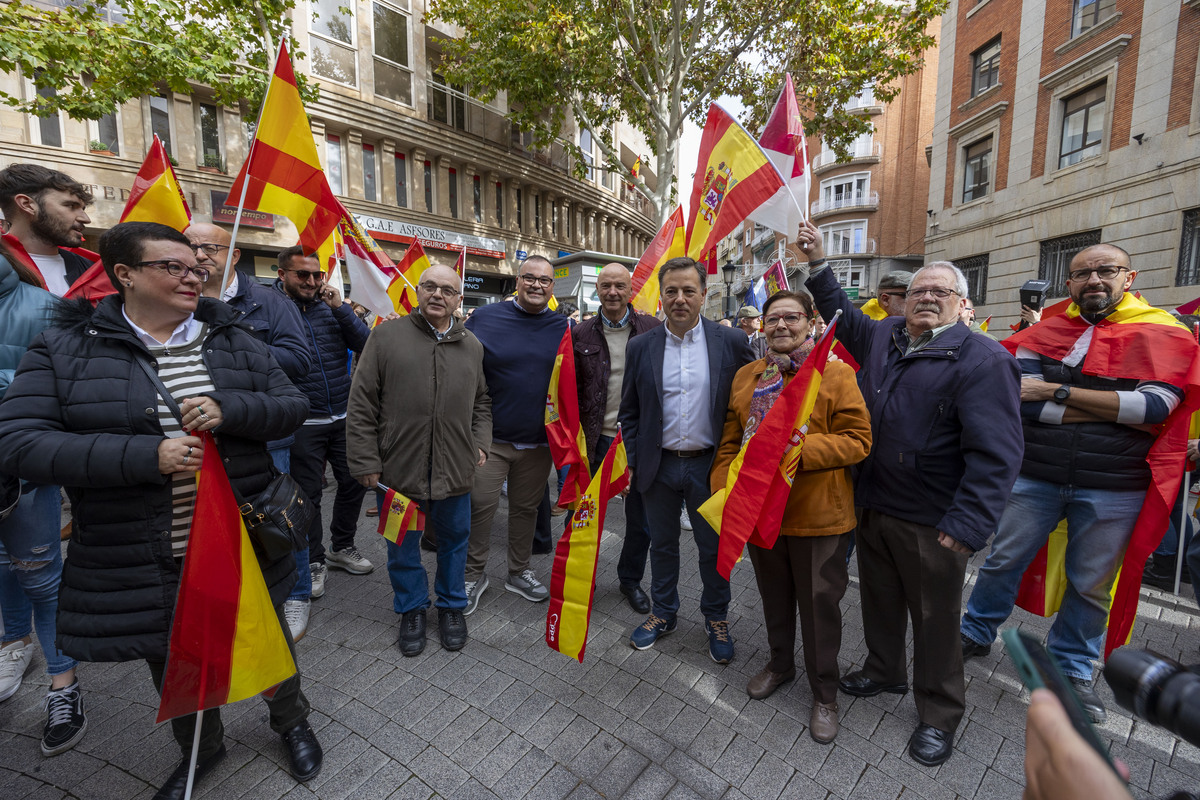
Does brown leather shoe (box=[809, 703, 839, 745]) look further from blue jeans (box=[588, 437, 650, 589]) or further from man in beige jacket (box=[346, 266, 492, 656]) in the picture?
man in beige jacket (box=[346, 266, 492, 656])

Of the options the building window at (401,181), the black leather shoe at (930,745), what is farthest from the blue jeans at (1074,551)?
the building window at (401,181)

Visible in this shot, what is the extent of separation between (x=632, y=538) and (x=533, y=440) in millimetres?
950

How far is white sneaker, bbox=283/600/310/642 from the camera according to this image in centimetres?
328

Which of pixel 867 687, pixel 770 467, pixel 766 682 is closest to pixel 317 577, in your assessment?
pixel 766 682

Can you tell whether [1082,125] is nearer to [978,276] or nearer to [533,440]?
[978,276]

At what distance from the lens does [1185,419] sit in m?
2.61

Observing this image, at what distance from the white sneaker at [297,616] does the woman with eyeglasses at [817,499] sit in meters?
2.60

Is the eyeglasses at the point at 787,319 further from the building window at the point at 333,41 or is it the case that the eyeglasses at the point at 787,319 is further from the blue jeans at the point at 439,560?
the building window at the point at 333,41

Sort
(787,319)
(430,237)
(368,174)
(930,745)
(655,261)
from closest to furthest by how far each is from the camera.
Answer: (930,745) → (787,319) → (655,261) → (368,174) → (430,237)

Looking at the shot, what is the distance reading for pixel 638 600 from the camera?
3.68 meters

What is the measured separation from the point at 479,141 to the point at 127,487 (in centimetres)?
2224

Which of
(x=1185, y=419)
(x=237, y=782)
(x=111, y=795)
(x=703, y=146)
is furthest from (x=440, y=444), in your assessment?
(x=1185, y=419)

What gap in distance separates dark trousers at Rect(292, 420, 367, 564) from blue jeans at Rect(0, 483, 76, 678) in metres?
1.17

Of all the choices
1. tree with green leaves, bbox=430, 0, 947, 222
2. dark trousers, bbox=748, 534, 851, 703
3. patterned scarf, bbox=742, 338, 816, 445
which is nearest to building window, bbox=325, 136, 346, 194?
tree with green leaves, bbox=430, 0, 947, 222
